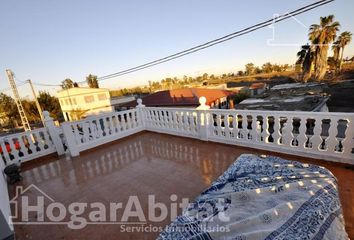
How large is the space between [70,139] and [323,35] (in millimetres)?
21073

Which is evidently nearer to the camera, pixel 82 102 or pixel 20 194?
pixel 20 194

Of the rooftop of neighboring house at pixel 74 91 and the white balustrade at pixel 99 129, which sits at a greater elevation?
the rooftop of neighboring house at pixel 74 91

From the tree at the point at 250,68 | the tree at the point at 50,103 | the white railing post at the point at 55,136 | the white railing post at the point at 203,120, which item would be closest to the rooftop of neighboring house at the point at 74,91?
the tree at the point at 50,103

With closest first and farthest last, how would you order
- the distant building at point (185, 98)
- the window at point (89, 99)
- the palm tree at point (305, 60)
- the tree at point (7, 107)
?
1. the distant building at point (185, 98)
2. the palm tree at point (305, 60)
3. the window at point (89, 99)
4. the tree at point (7, 107)

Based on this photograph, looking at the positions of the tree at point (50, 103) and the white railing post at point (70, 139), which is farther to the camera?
the tree at point (50, 103)

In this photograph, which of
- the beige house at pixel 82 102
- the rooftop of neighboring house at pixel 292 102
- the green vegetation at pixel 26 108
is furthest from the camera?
the green vegetation at pixel 26 108

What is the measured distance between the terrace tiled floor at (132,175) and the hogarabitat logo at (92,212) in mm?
65

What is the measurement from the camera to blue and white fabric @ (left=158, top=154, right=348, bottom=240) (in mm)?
1078

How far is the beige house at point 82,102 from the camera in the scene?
21781 mm

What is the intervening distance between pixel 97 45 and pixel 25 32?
8.98 ft

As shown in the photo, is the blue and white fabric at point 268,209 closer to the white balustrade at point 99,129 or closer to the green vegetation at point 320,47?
the white balustrade at point 99,129

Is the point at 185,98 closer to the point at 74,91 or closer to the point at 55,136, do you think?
the point at 55,136

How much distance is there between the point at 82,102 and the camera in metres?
22.1

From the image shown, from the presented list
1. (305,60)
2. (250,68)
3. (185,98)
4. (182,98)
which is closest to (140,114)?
(185,98)
